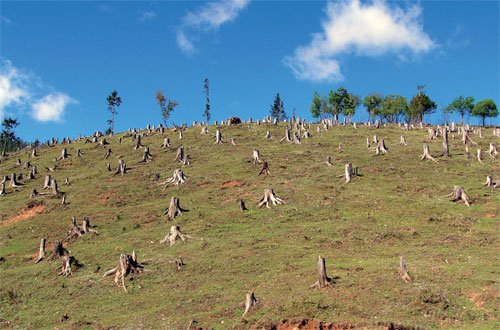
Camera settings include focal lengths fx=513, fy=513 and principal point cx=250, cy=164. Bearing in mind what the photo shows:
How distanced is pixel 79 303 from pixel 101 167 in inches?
1448

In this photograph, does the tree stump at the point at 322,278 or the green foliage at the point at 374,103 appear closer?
the tree stump at the point at 322,278

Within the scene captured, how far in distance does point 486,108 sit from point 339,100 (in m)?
30.7

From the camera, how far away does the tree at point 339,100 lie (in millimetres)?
114625

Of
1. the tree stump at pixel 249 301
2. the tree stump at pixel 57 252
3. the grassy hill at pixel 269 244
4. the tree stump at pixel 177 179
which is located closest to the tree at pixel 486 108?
the grassy hill at pixel 269 244

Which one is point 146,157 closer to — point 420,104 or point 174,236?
point 174,236

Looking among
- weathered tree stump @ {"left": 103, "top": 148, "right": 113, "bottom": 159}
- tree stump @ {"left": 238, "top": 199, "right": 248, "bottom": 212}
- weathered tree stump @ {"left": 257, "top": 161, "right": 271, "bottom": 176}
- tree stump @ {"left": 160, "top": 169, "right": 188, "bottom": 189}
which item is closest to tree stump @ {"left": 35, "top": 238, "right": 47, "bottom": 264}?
tree stump @ {"left": 238, "top": 199, "right": 248, "bottom": 212}

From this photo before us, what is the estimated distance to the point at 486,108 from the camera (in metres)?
108

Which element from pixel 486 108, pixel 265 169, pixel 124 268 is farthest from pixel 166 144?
pixel 486 108

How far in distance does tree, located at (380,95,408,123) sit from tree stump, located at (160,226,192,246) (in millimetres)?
87271

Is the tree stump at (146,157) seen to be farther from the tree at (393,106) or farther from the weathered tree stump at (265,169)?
the tree at (393,106)

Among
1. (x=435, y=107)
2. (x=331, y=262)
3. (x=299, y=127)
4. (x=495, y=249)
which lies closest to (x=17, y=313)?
(x=331, y=262)

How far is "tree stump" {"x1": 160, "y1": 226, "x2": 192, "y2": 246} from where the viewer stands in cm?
3519

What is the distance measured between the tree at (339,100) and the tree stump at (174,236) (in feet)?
275

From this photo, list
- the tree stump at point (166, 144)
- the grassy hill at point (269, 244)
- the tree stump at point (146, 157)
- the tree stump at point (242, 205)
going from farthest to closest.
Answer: the tree stump at point (166, 144) < the tree stump at point (146, 157) < the tree stump at point (242, 205) < the grassy hill at point (269, 244)
